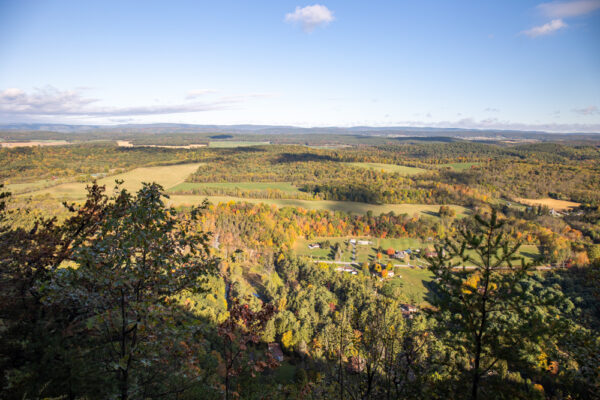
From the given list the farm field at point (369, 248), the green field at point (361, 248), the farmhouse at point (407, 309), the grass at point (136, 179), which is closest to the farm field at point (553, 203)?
the farm field at point (369, 248)

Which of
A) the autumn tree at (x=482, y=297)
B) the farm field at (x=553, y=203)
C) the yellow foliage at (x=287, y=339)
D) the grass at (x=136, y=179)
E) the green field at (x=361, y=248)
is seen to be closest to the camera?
the autumn tree at (x=482, y=297)

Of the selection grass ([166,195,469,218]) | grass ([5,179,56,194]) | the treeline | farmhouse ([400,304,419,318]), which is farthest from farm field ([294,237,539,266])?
grass ([5,179,56,194])

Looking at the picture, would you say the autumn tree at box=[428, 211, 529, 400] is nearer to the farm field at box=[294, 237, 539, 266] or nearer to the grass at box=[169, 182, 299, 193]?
the farm field at box=[294, 237, 539, 266]

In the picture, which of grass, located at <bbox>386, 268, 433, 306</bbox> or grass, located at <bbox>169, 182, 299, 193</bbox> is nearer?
grass, located at <bbox>386, 268, 433, 306</bbox>

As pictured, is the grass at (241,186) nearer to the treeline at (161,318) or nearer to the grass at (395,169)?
the grass at (395,169)

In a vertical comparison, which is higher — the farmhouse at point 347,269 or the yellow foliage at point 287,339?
the yellow foliage at point 287,339

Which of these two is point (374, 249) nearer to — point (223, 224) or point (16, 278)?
point (223, 224)

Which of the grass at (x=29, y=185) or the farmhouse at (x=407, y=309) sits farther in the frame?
the grass at (x=29, y=185)

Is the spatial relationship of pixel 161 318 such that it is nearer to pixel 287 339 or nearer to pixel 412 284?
pixel 287 339

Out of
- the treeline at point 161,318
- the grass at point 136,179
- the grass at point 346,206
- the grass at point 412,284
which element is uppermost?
the treeline at point 161,318
